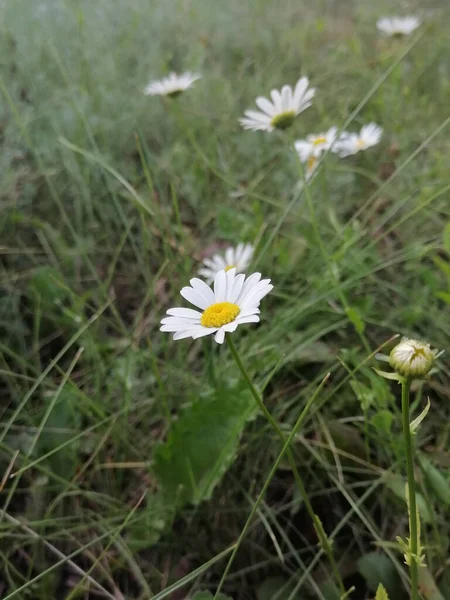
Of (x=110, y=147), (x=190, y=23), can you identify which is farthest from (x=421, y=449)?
(x=190, y=23)

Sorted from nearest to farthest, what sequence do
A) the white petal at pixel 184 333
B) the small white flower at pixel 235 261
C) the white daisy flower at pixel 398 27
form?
1. the white petal at pixel 184 333
2. the small white flower at pixel 235 261
3. the white daisy flower at pixel 398 27

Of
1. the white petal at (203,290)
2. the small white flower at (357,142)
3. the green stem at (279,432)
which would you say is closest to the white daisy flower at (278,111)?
the small white flower at (357,142)

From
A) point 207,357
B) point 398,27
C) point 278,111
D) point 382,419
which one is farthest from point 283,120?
point 398,27

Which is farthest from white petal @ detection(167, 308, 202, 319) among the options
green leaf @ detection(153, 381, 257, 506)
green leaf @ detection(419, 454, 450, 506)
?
green leaf @ detection(419, 454, 450, 506)

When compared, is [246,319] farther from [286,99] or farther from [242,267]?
[286,99]

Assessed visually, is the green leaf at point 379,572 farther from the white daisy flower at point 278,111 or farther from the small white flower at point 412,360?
the white daisy flower at point 278,111

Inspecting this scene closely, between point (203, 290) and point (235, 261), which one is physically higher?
point (203, 290)
